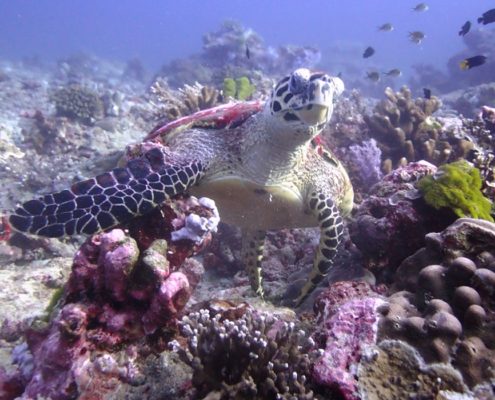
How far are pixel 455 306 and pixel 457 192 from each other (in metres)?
1.45

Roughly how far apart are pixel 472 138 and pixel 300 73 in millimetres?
4154

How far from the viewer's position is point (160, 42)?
79062mm

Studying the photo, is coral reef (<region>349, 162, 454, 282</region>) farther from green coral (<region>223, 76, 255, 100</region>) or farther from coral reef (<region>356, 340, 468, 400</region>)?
green coral (<region>223, 76, 255, 100</region>)

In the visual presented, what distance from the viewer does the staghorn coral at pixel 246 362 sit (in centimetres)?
190

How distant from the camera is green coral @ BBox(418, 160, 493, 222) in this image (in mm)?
3273

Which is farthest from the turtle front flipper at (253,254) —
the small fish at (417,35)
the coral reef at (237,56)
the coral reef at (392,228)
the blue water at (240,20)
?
the blue water at (240,20)

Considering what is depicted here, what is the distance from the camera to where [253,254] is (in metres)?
4.82

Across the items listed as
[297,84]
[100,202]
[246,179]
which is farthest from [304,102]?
[100,202]

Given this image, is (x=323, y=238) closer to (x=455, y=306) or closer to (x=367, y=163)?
(x=455, y=306)

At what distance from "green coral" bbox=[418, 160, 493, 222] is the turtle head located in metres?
1.17

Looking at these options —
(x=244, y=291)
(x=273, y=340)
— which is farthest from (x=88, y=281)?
(x=244, y=291)

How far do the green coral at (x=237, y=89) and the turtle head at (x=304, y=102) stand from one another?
570 cm

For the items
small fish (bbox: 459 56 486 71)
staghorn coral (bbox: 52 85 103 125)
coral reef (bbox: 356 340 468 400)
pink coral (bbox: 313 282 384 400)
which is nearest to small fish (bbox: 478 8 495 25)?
small fish (bbox: 459 56 486 71)

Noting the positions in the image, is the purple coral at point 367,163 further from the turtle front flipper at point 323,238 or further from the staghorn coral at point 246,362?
the staghorn coral at point 246,362
